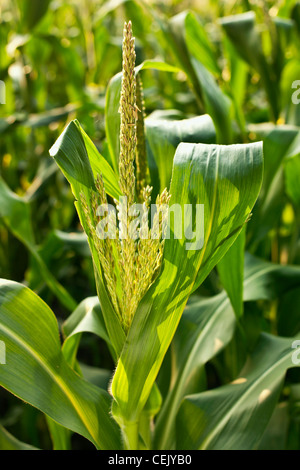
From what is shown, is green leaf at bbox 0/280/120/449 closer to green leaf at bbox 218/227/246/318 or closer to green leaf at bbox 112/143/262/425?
green leaf at bbox 112/143/262/425

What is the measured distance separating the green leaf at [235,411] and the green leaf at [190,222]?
9.0 inches

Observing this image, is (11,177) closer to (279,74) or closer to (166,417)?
(279,74)

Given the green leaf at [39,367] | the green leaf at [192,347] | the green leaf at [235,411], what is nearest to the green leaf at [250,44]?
the green leaf at [192,347]

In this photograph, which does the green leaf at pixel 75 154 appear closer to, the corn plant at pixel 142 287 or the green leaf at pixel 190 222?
the corn plant at pixel 142 287

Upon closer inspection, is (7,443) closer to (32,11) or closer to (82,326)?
(82,326)

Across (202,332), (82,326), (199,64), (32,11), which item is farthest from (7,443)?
(32,11)

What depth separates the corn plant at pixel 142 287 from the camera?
1.74ft

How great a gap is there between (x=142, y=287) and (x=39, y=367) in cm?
20

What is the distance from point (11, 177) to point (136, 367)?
3.99 ft

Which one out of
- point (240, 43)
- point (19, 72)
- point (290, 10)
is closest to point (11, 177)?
point (19, 72)

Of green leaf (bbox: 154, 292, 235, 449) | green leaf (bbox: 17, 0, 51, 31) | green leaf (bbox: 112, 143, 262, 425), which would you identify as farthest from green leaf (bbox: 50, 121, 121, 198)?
green leaf (bbox: 17, 0, 51, 31)

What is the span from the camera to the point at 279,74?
4.00 feet

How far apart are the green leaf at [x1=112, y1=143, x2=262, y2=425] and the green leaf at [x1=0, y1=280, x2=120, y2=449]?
10 cm

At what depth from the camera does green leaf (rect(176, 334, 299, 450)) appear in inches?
29.0
